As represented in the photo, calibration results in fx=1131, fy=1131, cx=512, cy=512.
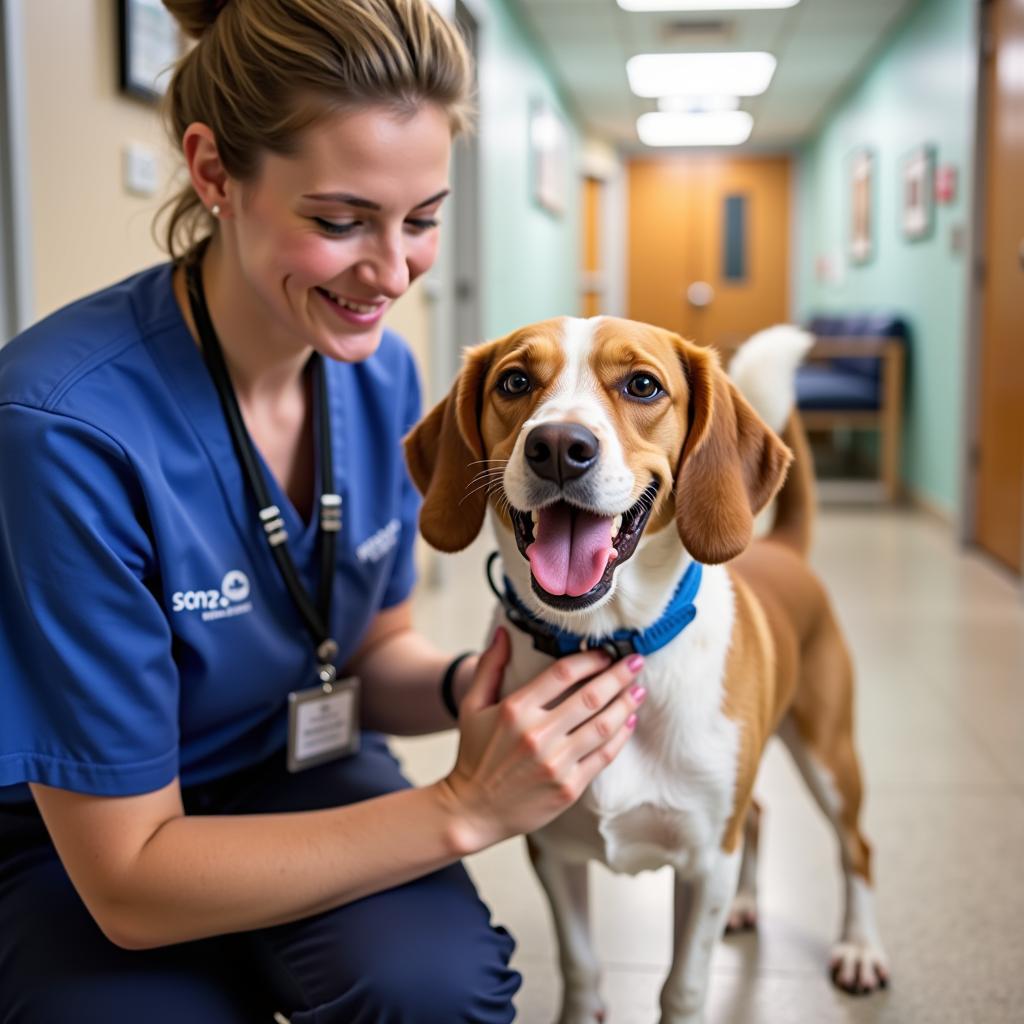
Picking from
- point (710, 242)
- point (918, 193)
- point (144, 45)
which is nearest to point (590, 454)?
point (144, 45)

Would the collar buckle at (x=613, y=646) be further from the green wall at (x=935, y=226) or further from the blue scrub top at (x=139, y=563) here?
the green wall at (x=935, y=226)

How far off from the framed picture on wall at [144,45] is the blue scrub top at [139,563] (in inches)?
44.6

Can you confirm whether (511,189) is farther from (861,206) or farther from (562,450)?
(562,450)

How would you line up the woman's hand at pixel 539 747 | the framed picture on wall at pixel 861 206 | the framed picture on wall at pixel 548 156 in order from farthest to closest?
1. the framed picture on wall at pixel 861 206
2. the framed picture on wall at pixel 548 156
3. the woman's hand at pixel 539 747

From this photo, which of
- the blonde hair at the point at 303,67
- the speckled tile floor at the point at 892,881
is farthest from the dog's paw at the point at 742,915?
the blonde hair at the point at 303,67

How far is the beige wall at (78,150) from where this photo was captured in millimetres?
1928

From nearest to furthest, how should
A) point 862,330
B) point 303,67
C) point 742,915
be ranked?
1. point 303,67
2. point 742,915
3. point 862,330

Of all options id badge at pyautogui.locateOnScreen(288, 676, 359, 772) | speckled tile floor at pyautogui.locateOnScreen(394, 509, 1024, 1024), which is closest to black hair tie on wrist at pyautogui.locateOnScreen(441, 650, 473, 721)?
id badge at pyautogui.locateOnScreen(288, 676, 359, 772)

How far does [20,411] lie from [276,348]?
32cm

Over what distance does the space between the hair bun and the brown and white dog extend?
47 cm

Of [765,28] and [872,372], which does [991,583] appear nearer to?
[872,372]

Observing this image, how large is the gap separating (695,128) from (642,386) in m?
10.2

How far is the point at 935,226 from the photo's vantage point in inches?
226

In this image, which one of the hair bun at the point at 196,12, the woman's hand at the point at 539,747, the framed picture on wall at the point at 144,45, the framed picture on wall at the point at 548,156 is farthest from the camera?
the framed picture on wall at the point at 548,156
